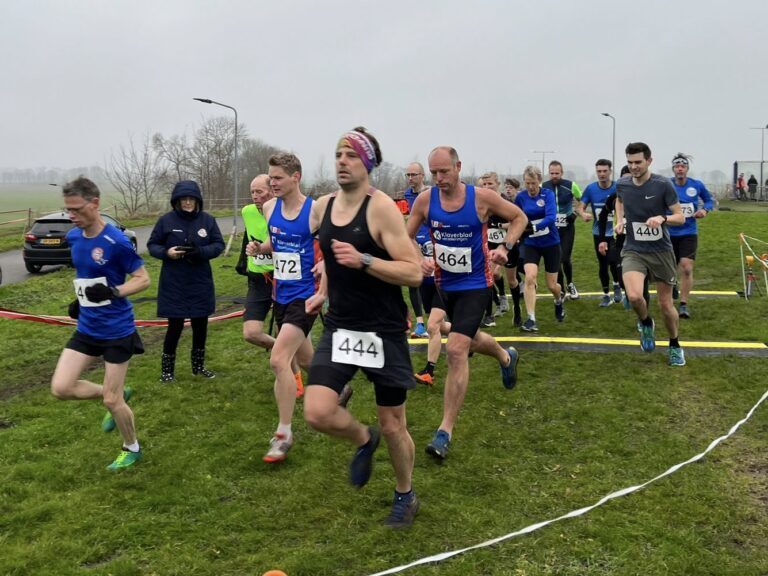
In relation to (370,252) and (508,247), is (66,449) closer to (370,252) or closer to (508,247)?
(370,252)

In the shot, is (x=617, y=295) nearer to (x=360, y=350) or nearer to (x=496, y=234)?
(x=496, y=234)

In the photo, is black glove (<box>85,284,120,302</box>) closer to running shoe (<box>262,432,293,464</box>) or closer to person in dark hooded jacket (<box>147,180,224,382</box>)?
running shoe (<box>262,432,293,464</box>)

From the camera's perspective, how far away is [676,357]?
6.48m

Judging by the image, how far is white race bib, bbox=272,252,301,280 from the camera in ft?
16.4

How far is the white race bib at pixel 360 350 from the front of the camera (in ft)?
11.1

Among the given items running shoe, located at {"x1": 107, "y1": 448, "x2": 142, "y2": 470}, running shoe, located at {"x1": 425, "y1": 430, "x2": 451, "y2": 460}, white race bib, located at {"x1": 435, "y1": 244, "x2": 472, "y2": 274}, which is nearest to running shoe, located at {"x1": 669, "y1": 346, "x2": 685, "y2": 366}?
white race bib, located at {"x1": 435, "y1": 244, "x2": 472, "y2": 274}

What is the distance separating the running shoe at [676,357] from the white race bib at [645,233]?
1186 millimetres

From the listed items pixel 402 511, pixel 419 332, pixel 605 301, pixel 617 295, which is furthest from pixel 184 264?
pixel 617 295

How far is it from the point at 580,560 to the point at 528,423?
6.72 ft

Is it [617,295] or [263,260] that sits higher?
[263,260]

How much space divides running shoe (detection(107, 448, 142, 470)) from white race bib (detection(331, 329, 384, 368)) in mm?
2145

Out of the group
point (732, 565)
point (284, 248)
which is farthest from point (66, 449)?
point (732, 565)

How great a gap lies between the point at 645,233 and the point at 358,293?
4.28 meters

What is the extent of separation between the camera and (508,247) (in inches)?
200
